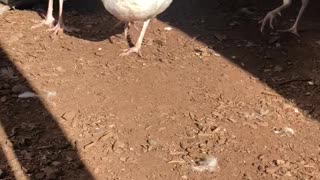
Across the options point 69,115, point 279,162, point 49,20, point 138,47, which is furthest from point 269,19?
point 69,115

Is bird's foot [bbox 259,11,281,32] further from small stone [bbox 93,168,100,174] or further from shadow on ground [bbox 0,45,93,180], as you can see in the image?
small stone [bbox 93,168,100,174]

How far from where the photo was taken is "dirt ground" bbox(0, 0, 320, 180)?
3.37 m

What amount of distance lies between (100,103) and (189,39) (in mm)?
1389

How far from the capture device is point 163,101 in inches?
158

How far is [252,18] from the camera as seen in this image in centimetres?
555

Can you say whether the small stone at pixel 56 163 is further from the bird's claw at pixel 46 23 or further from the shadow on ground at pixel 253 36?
the bird's claw at pixel 46 23

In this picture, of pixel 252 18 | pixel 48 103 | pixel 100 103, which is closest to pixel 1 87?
pixel 48 103

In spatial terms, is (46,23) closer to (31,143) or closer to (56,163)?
(31,143)

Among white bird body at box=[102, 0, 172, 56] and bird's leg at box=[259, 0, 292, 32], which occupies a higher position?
white bird body at box=[102, 0, 172, 56]

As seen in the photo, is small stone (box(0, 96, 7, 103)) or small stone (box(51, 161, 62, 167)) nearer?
small stone (box(51, 161, 62, 167))

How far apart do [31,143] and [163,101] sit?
966 mm

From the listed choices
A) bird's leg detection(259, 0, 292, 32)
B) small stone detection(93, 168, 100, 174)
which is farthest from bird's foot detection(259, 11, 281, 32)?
small stone detection(93, 168, 100, 174)

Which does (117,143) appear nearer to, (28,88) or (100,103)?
(100,103)

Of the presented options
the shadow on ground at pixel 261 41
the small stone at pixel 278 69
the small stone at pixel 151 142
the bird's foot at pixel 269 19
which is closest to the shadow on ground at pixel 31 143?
the small stone at pixel 151 142
